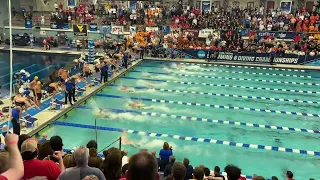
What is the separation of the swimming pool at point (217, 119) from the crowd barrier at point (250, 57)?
2.33 metres

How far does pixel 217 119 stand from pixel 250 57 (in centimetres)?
878

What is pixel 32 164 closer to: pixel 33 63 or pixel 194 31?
pixel 33 63

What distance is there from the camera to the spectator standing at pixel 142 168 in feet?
6.21

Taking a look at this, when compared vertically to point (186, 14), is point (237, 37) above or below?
below

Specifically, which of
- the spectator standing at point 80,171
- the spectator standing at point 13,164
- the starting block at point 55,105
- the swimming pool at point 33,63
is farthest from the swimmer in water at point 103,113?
the spectator standing at point 13,164

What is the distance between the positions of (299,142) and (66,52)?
14.6 metres

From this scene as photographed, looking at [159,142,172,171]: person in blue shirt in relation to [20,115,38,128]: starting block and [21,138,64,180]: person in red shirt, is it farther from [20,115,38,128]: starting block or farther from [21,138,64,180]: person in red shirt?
[20,115,38,128]: starting block

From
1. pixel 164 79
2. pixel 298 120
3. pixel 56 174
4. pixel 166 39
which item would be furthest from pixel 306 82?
pixel 56 174

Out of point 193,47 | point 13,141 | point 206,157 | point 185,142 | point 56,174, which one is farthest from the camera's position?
point 193,47

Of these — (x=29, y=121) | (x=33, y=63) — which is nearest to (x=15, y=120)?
(x=29, y=121)

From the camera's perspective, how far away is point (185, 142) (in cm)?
907

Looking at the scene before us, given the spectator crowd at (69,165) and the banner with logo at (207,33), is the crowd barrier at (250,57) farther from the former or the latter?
the spectator crowd at (69,165)

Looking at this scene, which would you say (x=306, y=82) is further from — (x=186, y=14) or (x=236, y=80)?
(x=186, y=14)

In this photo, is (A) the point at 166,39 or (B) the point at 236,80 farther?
(A) the point at 166,39
